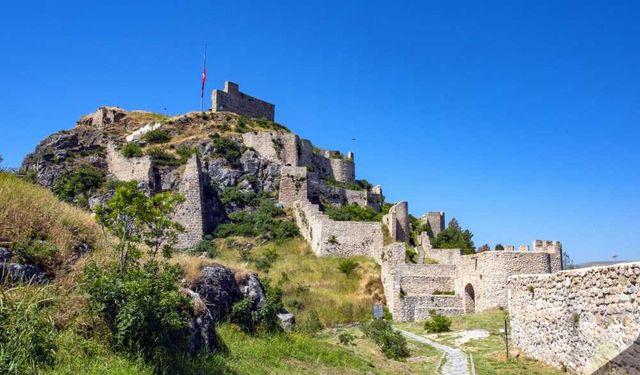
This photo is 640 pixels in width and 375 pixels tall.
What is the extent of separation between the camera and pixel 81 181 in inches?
1559

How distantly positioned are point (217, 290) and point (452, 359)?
7.95 m

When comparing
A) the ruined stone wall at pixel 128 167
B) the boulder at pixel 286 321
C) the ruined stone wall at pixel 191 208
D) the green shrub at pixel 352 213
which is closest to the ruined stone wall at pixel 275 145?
the green shrub at pixel 352 213

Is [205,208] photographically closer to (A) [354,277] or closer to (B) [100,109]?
(A) [354,277]

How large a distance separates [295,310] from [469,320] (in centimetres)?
817

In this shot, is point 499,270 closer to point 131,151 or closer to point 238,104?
point 131,151

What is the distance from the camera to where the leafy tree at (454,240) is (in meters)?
38.5

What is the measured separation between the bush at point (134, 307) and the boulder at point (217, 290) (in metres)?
3.37

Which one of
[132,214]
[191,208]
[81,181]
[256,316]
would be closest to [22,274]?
[132,214]

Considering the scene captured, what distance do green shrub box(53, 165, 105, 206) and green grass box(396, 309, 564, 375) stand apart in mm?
24548

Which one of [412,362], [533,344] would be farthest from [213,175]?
[533,344]

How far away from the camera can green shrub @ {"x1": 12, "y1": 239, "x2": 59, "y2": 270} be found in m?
7.77

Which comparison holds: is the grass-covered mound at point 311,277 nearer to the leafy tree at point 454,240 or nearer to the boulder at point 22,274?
the leafy tree at point 454,240

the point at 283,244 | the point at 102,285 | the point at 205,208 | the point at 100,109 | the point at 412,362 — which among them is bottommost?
the point at 412,362

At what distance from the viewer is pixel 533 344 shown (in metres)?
12.4
